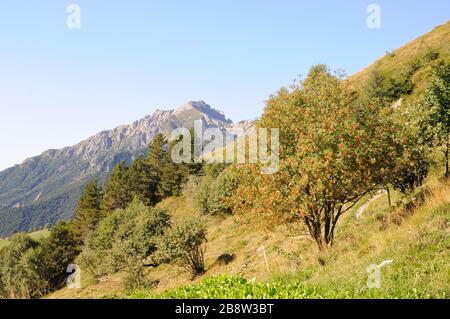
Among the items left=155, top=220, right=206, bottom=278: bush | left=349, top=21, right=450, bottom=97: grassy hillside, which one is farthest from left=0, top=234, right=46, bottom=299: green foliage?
left=349, top=21, right=450, bottom=97: grassy hillside

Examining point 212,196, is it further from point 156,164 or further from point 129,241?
point 156,164

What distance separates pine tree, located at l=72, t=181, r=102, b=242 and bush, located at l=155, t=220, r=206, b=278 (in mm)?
60999

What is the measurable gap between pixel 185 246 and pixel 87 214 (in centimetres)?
6701

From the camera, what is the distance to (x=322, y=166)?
14.9 metres

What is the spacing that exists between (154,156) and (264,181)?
274ft

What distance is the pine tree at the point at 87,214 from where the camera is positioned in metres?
91.8

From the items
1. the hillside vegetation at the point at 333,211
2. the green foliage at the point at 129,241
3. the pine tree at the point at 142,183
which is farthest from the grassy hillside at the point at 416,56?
the pine tree at the point at 142,183

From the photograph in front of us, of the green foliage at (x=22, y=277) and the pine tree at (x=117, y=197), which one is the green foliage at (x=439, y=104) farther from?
the green foliage at (x=22, y=277)

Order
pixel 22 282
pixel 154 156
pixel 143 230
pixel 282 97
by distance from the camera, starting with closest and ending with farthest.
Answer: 1. pixel 282 97
2. pixel 143 230
3. pixel 22 282
4. pixel 154 156

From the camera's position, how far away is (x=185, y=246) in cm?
3491

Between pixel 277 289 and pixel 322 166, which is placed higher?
pixel 322 166

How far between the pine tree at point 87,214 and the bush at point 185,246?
6100 centimetres

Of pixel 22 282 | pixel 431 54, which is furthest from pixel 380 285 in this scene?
pixel 22 282

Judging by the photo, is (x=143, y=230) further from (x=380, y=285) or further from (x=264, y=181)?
(x=380, y=285)
